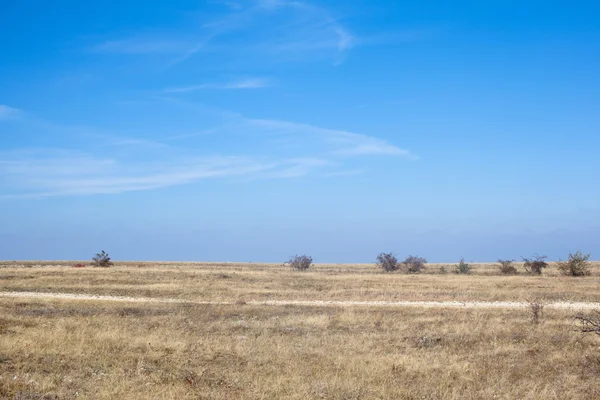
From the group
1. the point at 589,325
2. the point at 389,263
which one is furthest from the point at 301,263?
the point at 589,325

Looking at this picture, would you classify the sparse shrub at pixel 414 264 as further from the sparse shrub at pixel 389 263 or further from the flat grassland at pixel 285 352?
the flat grassland at pixel 285 352

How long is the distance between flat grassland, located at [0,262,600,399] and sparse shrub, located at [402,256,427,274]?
4345 cm

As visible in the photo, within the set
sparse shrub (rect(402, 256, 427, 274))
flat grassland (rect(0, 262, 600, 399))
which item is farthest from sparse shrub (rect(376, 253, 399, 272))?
flat grassland (rect(0, 262, 600, 399))

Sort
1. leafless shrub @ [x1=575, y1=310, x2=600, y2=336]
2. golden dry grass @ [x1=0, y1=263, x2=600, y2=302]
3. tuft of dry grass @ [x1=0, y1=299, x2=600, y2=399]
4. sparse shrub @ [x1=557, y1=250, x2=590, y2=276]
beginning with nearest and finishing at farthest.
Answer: tuft of dry grass @ [x1=0, y1=299, x2=600, y2=399], leafless shrub @ [x1=575, y1=310, x2=600, y2=336], golden dry grass @ [x1=0, y1=263, x2=600, y2=302], sparse shrub @ [x1=557, y1=250, x2=590, y2=276]

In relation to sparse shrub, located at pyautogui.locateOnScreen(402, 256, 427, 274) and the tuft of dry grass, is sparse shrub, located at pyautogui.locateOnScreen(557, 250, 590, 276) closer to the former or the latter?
sparse shrub, located at pyautogui.locateOnScreen(402, 256, 427, 274)

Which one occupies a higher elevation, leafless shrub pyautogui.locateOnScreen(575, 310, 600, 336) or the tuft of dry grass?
leafless shrub pyautogui.locateOnScreen(575, 310, 600, 336)

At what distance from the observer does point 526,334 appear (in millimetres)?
20344

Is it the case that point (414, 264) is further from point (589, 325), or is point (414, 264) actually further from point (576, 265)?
point (589, 325)

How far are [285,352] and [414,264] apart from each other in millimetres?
58282

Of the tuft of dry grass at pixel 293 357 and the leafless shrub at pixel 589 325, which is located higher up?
the leafless shrub at pixel 589 325

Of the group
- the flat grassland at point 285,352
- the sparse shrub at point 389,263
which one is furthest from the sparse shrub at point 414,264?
the flat grassland at point 285,352

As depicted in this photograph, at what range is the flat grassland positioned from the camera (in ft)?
40.3

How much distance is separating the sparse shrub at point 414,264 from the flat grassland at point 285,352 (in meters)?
43.5

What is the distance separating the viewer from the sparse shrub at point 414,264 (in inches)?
2815
